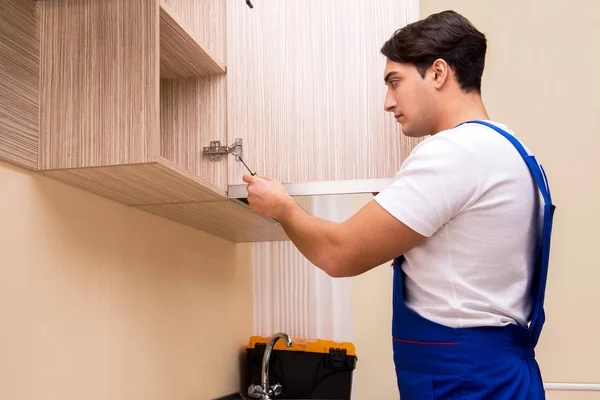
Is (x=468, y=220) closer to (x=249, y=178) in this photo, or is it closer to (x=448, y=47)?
(x=448, y=47)

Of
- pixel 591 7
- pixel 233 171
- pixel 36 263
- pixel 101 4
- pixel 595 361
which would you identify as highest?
pixel 591 7

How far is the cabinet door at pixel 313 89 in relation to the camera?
Answer: 148 centimetres

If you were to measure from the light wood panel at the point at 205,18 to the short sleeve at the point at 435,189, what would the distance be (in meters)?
0.72

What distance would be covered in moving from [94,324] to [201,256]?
65 cm

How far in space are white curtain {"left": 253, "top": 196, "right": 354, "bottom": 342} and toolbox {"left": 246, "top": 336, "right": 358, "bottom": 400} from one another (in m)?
0.10

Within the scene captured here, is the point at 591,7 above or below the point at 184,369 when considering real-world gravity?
above

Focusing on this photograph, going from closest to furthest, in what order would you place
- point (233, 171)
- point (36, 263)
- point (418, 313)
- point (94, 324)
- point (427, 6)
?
point (418, 313), point (36, 263), point (94, 324), point (233, 171), point (427, 6)

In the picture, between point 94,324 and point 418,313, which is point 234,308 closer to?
point 94,324

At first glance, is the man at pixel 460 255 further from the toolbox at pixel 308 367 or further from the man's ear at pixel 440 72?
the toolbox at pixel 308 367

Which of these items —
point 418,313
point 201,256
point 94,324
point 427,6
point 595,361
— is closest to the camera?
point 418,313

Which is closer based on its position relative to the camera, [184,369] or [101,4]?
[101,4]

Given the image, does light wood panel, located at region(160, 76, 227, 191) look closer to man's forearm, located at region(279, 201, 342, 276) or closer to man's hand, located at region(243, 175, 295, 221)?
man's hand, located at region(243, 175, 295, 221)

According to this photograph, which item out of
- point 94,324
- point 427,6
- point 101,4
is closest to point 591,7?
point 427,6

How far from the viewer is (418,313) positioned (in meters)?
1.09
